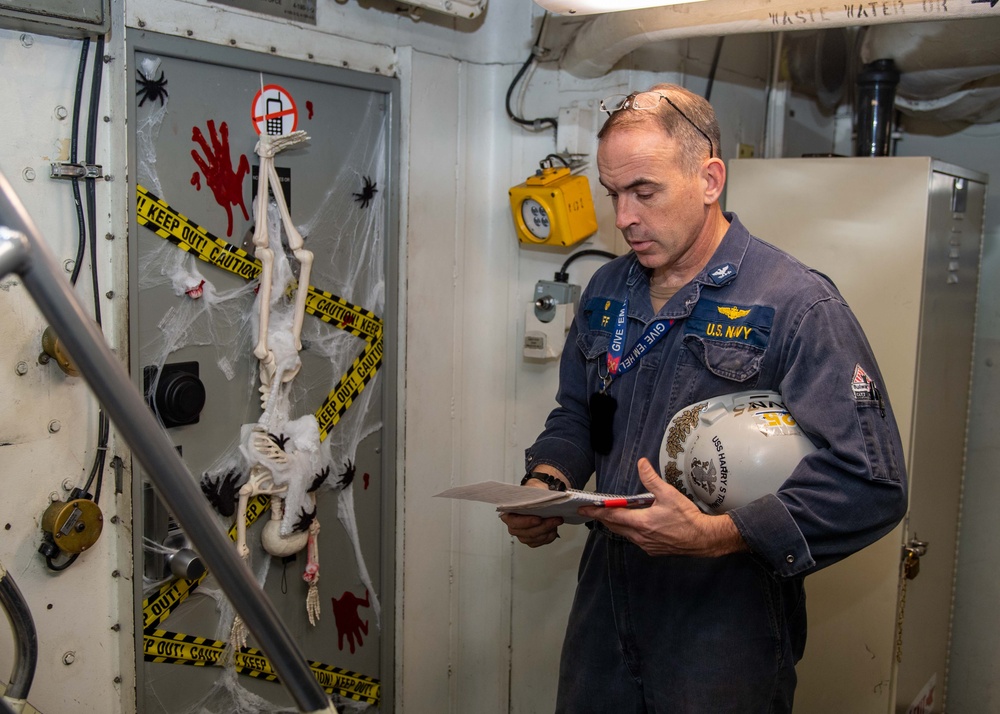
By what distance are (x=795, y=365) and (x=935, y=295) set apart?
0.98 meters

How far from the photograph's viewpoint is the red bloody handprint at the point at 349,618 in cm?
263

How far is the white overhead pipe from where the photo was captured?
197cm

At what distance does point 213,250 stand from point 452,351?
89cm

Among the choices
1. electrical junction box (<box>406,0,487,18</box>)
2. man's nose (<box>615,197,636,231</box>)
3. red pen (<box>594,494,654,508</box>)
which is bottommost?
red pen (<box>594,494,654,508</box>)

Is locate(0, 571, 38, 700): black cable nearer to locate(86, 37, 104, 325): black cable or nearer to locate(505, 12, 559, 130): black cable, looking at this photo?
locate(86, 37, 104, 325): black cable

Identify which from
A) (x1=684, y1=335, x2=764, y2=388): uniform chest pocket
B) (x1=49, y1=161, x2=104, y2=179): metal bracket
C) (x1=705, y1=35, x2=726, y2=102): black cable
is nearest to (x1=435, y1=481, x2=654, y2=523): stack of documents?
(x1=684, y1=335, x2=764, y2=388): uniform chest pocket

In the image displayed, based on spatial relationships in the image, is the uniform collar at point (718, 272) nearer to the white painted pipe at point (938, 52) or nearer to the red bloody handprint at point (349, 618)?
the white painted pipe at point (938, 52)

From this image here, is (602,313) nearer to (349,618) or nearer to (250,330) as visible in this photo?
(250,330)

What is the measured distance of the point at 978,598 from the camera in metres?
3.20

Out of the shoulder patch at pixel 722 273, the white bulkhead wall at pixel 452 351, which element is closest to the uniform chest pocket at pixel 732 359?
the shoulder patch at pixel 722 273

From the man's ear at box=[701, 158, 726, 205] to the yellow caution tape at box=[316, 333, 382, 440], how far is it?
1097 mm

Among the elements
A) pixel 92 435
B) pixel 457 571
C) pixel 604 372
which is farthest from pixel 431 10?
pixel 457 571

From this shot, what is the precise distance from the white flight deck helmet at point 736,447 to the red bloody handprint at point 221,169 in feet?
3.95

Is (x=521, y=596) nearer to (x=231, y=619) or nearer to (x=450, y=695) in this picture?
(x=450, y=695)
